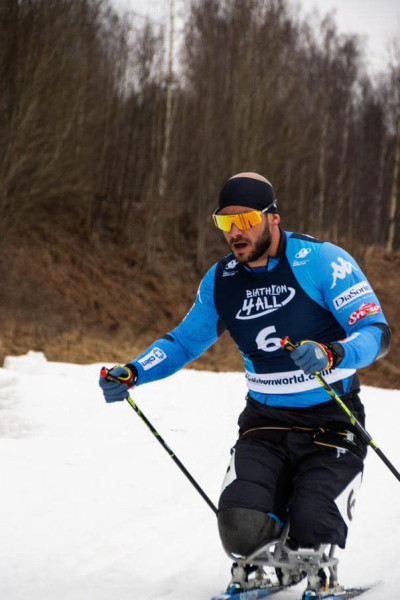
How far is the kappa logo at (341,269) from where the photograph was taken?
10.9ft

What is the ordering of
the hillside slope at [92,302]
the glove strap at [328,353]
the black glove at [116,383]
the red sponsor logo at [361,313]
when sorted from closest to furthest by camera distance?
the glove strap at [328,353]
the red sponsor logo at [361,313]
the black glove at [116,383]
the hillside slope at [92,302]

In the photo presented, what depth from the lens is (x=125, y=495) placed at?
539 cm

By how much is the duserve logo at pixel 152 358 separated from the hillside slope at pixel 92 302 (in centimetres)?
949

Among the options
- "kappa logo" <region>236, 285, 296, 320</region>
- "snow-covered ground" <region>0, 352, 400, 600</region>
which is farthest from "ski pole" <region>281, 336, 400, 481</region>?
"snow-covered ground" <region>0, 352, 400, 600</region>

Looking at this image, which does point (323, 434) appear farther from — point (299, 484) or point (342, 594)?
point (342, 594)

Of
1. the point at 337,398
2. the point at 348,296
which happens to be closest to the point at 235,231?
the point at 348,296

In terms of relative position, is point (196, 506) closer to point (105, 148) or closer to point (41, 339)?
point (41, 339)

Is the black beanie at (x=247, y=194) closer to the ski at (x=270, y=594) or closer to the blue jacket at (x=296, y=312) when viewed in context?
the blue jacket at (x=296, y=312)

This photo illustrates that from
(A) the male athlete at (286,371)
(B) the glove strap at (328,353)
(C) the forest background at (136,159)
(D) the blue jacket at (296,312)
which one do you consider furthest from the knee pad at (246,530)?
(C) the forest background at (136,159)

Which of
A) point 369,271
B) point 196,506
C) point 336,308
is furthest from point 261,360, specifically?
point 369,271

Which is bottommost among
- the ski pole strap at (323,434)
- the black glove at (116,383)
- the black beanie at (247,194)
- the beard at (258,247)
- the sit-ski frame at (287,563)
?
the sit-ski frame at (287,563)

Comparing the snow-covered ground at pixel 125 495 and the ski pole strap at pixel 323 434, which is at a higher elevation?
the ski pole strap at pixel 323 434

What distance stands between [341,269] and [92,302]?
1432cm

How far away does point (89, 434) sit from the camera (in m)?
6.89
